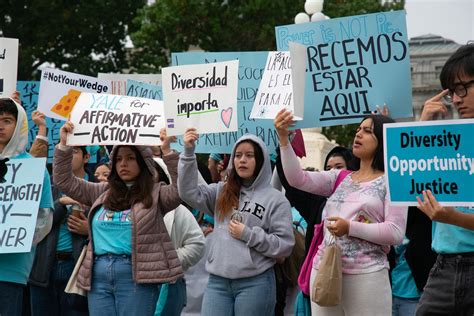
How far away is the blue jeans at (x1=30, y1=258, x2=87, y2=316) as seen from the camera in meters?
8.19

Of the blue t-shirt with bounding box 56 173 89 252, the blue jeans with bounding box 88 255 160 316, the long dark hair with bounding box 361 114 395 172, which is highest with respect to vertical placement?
the long dark hair with bounding box 361 114 395 172

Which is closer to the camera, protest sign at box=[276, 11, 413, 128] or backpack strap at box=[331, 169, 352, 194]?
backpack strap at box=[331, 169, 352, 194]

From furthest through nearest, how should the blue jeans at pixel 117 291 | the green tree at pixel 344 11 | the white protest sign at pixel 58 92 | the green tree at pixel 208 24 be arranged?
the green tree at pixel 344 11 → the green tree at pixel 208 24 → the white protest sign at pixel 58 92 → the blue jeans at pixel 117 291

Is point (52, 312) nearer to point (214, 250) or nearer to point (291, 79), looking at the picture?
point (214, 250)

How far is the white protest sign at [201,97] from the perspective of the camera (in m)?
7.10

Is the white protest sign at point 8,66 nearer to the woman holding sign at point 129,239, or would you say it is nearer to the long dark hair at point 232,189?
the woman holding sign at point 129,239

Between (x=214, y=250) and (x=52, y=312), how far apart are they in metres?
1.97

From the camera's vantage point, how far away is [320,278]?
615 cm

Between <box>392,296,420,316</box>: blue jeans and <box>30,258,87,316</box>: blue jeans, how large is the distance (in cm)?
267

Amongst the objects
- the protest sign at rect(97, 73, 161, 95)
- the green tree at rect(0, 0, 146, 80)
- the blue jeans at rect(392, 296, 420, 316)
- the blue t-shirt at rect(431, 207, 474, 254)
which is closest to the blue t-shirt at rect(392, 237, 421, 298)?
the blue jeans at rect(392, 296, 420, 316)

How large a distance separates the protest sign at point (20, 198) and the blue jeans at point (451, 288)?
2968 millimetres

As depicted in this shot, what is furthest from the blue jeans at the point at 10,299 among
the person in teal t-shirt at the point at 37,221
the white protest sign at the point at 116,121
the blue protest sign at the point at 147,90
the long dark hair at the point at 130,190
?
the blue protest sign at the point at 147,90

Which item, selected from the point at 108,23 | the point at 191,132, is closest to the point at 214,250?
the point at 191,132

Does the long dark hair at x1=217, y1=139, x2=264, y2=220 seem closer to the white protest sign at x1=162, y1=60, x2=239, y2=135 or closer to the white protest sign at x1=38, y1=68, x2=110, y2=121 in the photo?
the white protest sign at x1=162, y1=60, x2=239, y2=135
